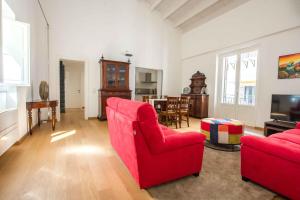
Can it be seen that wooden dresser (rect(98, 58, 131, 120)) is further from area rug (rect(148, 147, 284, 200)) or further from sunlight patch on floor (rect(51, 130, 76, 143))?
area rug (rect(148, 147, 284, 200))

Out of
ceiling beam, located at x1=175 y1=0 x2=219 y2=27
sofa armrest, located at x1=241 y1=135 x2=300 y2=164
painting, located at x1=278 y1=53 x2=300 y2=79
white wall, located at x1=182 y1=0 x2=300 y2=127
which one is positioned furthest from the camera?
ceiling beam, located at x1=175 y1=0 x2=219 y2=27

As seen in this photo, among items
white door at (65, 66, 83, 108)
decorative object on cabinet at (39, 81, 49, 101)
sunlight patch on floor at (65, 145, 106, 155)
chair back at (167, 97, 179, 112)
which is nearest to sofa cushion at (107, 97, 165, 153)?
sunlight patch on floor at (65, 145, 106, 155)

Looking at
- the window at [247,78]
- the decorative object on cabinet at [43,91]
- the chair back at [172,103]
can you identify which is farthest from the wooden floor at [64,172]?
the window at [247,78]

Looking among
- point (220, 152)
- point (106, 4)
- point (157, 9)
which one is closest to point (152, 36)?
point (157, 9)

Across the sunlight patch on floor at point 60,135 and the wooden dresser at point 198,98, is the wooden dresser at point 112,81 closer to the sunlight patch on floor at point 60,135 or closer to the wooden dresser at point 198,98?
the sunlight patch on floor at point 60,135

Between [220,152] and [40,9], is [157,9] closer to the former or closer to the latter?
[40,9]

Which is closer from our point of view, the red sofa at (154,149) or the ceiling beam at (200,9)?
the red sofa at (154,149)

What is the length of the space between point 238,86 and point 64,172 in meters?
5.07

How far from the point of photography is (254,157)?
5.34ft

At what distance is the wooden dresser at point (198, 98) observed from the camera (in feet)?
18.5

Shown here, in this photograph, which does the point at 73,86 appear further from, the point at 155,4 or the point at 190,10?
the point at 190,10

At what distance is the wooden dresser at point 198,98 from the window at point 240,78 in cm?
66

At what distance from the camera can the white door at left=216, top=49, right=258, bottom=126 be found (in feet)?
14.8

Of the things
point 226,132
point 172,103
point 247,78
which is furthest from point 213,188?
point 247,78
